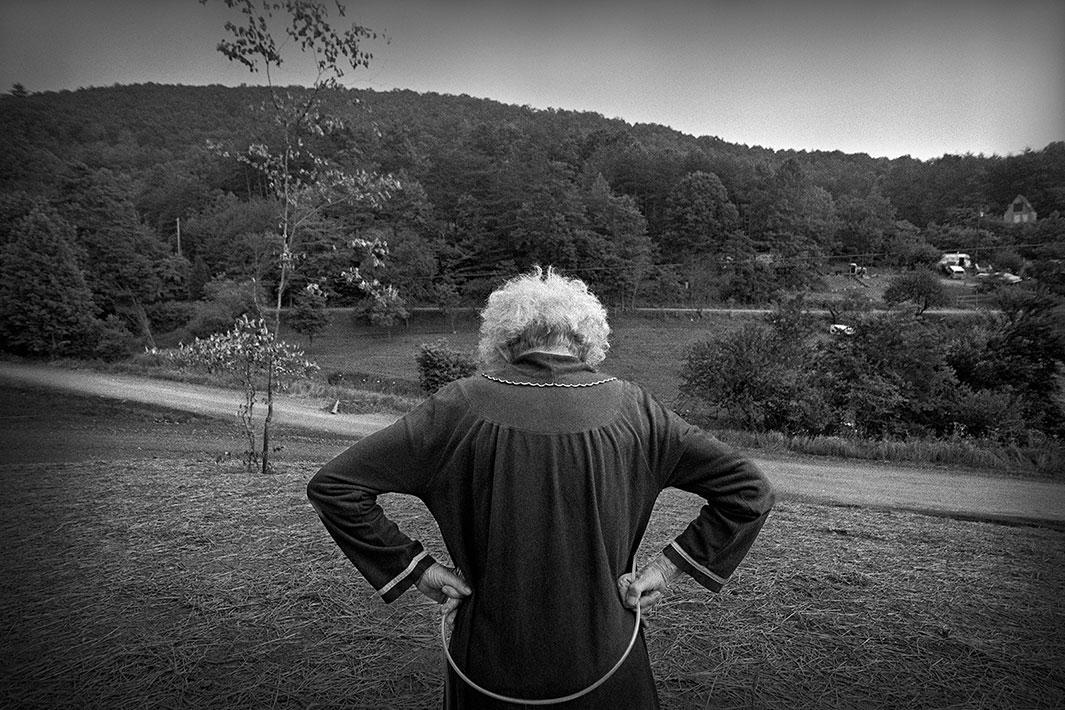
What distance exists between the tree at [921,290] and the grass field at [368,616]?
19745 millimetres

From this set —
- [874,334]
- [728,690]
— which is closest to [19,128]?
[728,690]

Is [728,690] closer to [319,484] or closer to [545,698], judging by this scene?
[545,698]

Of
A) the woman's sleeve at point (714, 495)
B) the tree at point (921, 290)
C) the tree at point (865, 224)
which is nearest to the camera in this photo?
the woman's sleeve at point (714, 495)

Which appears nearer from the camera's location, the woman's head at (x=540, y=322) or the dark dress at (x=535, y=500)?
the dark dress at (x=535, y=500)

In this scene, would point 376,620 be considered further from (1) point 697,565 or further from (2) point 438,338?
(2) point 438,338

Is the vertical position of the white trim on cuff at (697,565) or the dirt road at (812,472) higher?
the white trim on cuff at (697,565)

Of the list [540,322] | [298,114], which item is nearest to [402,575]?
[540,322]

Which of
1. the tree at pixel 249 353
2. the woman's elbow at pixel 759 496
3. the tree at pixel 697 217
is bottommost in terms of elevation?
the tree at pixel 249 353

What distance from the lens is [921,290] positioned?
21125mm

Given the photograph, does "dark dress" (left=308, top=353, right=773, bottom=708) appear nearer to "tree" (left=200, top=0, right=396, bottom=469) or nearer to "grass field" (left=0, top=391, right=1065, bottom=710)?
"grass field" (left=0, top=391, right=1065, bottom=710)

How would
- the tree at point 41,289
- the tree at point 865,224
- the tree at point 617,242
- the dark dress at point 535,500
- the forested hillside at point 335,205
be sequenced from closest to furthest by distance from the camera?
the dark dress at point 535,500, the forested hillside at point 335,205, the tree at point 41,289, the tree at point 617,242, the tree at point 865,224

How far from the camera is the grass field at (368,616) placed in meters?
2.12

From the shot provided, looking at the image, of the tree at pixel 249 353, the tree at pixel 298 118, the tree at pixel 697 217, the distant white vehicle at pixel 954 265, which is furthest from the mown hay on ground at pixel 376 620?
the tree at pixel 697 217

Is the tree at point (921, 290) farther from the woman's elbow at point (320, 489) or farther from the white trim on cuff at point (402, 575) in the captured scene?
the woman's elbow at point (320, 489)
